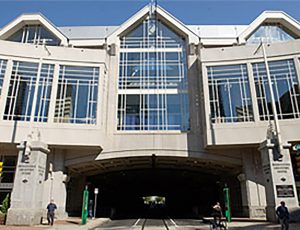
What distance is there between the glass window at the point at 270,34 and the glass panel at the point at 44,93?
20.5 metres

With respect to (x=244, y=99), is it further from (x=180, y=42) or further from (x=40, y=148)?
(x=40, y=148)

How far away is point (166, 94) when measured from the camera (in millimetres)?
28141

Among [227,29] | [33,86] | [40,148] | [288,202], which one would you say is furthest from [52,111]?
[227,29]

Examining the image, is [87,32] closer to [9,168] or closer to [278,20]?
[9,168]

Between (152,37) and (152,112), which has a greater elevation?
(152,37)

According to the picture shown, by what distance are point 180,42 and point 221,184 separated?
1700cm

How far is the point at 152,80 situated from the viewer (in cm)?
2875

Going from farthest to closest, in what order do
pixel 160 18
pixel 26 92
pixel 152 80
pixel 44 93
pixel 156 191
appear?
pixel 156 191 → pixel 160 18 → pixel 152 80 → pixel 44 93 → pixel 26 92

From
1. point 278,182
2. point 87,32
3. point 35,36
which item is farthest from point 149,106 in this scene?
point 35,36

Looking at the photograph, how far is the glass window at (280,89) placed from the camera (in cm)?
2381

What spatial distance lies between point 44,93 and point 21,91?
6.13 ft

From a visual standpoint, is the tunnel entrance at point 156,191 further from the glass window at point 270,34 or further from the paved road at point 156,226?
the glass window at point 270,34

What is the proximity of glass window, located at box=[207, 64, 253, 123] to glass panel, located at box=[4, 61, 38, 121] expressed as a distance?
15529 mm

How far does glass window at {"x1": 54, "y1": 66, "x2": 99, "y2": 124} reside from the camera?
2495 centimetres
